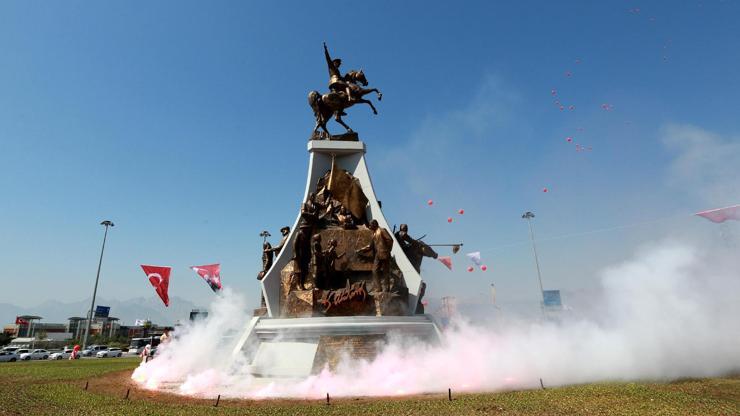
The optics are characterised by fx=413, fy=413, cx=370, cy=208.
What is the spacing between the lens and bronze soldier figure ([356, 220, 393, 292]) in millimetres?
15586

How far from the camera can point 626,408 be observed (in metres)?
8.04

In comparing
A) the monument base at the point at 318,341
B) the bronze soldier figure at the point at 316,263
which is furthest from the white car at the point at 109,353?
the bronze soldier figure at the point at 316,263

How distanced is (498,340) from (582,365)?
2.80 metres

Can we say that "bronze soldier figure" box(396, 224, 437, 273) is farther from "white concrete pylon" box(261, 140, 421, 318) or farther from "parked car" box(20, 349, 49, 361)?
"parked car" box(20, 349, 49, 361)

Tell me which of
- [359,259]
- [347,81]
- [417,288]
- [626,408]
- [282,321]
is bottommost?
[626,408]

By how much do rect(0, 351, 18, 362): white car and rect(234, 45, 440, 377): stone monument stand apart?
25.9 meters

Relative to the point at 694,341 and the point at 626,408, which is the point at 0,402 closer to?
the point at 626,408

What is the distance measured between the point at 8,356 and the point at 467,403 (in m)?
37.7

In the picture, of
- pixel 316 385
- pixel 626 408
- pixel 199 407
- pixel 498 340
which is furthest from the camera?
pixel 498 340

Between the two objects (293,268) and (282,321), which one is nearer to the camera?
(282,321)

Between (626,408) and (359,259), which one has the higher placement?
(359,259)

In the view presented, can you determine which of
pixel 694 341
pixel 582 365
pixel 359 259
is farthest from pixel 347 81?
pixel 694 341

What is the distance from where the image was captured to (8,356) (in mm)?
31312

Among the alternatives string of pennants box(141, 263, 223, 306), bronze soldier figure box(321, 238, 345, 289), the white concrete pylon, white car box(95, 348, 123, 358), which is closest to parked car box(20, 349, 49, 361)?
white car box(95, 348, 123, 358)
